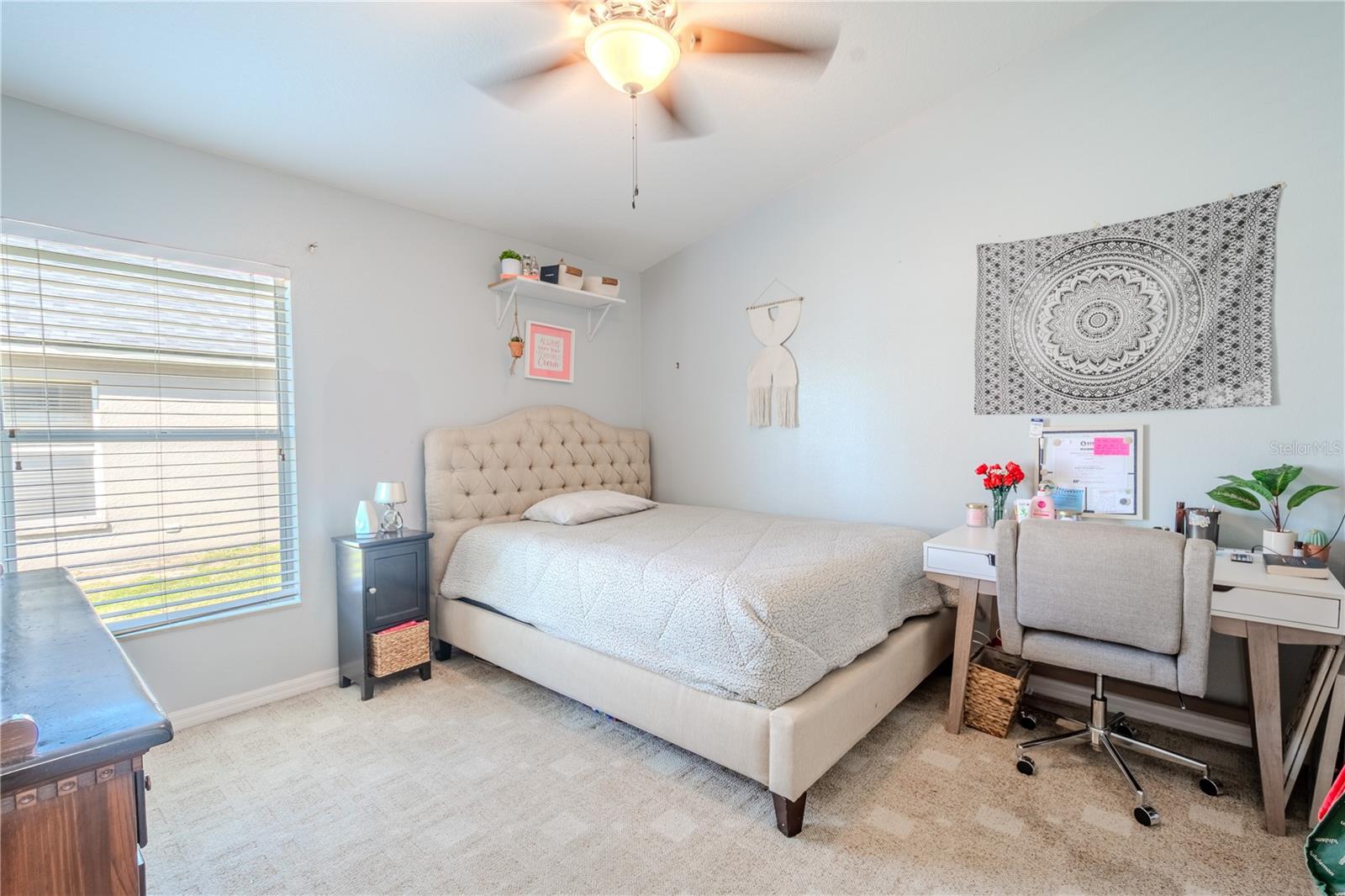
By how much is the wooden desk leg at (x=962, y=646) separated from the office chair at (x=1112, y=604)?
0.71 feet

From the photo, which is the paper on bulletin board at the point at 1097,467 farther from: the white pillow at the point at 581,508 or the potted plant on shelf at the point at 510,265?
the potted plant on shelf at the point at 510,265

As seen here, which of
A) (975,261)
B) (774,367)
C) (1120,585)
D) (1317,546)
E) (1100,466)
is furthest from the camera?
(774,367)

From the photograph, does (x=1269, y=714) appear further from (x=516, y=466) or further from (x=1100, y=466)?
(x=516, y=466)

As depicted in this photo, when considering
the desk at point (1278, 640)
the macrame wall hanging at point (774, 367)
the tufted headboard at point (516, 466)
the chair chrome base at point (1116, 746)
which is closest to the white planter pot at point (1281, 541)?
the desk at point (1278, 640)

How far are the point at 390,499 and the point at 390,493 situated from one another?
3 cm

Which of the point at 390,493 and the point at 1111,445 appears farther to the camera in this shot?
the point at 390,493

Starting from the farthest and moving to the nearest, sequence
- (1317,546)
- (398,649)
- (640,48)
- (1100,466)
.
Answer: (398,649)
(1100,466)
(1317,546)
(640,48)

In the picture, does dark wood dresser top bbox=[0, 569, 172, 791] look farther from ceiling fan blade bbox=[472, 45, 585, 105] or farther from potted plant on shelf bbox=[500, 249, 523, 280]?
potted plant on shelf bbox=[500, 249, 523, 280]

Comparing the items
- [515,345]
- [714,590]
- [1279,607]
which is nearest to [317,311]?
Answer: [515,345]

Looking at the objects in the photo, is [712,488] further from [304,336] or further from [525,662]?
[304,336]

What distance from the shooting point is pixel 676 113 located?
101 inches

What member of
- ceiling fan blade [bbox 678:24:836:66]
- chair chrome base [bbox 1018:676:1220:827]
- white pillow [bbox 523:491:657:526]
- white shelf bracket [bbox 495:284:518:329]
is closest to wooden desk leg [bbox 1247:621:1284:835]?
chair chrome base [bbox 1018:676:1220:827]

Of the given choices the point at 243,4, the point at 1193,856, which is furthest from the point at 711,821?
the point at 243,4

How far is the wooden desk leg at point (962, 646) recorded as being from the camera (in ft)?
7.80
